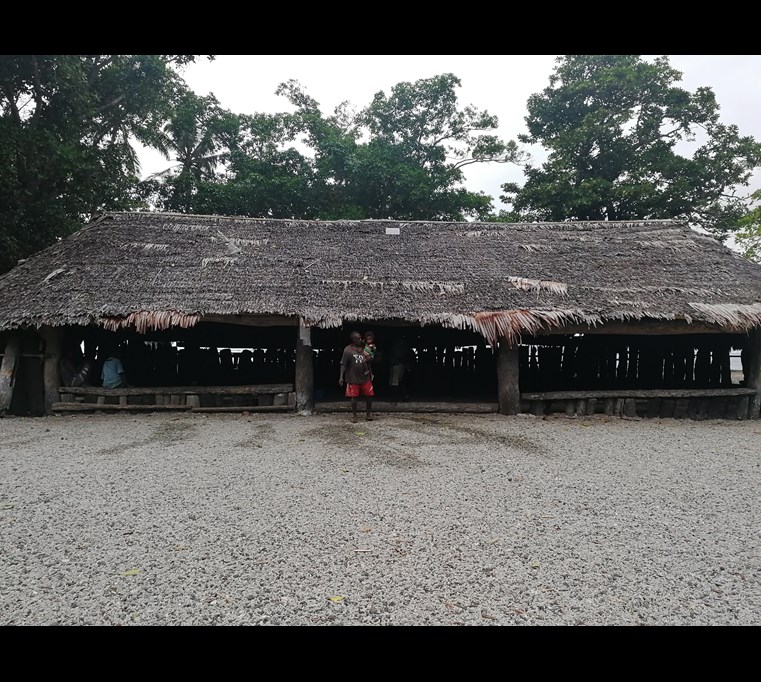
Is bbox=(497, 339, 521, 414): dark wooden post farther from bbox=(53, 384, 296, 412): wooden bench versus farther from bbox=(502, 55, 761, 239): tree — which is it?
bbox=(502, 55, 761, 239): tree

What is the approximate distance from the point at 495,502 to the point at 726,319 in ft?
21.2

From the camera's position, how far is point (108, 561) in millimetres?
3346

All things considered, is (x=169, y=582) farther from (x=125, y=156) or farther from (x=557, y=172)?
(x=557, y=172)

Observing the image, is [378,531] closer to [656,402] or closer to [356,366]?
[356,366]

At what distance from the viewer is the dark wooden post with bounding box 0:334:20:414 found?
859 centimetres

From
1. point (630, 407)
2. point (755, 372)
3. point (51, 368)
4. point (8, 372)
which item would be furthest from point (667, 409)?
point (8, 372)

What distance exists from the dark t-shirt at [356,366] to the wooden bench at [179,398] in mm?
1607

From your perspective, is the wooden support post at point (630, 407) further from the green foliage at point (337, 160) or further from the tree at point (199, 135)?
the tree at point (199, 135)

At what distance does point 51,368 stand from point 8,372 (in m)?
0.67

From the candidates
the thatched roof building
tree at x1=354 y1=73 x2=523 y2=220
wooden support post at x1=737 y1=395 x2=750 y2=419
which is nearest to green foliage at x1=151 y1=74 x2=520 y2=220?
tree at x1=354 y1=73 x2=523 y2=220

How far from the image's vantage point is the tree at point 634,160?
1875cm

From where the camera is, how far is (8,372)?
28.4ft

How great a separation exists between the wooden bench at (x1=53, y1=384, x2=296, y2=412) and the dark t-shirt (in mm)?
1607
